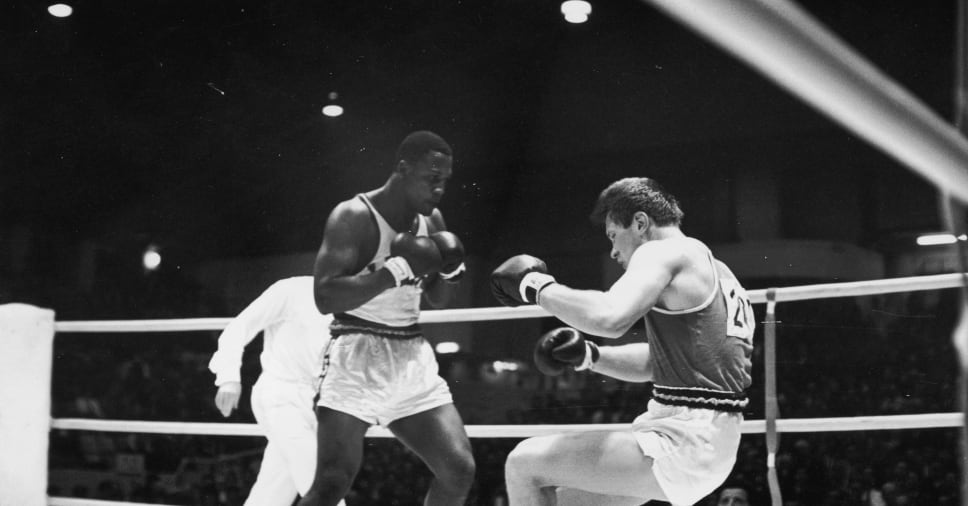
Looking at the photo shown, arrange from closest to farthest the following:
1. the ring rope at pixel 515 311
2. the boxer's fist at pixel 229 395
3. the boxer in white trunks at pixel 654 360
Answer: the boxer in white trunks at pixel 654 360
the ring rope at pixel 515 311
the boxer's fist at pixel 229 395

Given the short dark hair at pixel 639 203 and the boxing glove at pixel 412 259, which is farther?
the boxing glove at pixel 412 259

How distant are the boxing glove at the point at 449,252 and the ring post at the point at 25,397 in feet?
5.67

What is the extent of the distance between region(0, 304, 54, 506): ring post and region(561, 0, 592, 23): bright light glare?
2.14 meters

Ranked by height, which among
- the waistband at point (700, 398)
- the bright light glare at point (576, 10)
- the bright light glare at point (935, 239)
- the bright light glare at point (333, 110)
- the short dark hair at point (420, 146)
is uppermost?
the bright light glare at point (576, 10)

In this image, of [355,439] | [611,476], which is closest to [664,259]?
[611,476]

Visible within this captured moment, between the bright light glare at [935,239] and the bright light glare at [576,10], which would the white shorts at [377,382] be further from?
the bright light glare at [935,239]

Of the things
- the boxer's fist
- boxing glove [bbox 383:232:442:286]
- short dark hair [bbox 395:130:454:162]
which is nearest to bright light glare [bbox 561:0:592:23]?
short dark hair [bbox 395:130:454:162]

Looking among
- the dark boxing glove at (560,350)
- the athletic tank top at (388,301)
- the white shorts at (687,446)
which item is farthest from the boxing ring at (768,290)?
the dark boxing glove at (560,350)

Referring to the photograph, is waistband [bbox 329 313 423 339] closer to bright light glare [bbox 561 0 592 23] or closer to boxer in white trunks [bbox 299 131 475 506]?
boxer in white trunks [bbox 299 131 475 506]

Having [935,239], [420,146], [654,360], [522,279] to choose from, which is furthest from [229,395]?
[935,239]

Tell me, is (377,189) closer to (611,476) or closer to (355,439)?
(355,439)

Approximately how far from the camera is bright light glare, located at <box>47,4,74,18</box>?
3312 millimetres

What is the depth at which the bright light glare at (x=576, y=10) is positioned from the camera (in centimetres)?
272

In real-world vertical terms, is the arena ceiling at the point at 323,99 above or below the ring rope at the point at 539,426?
above
